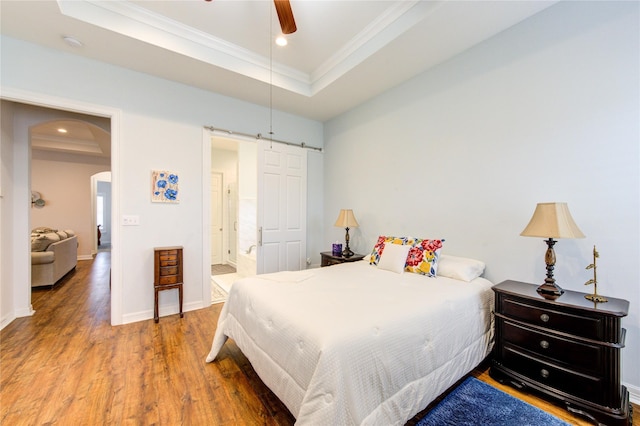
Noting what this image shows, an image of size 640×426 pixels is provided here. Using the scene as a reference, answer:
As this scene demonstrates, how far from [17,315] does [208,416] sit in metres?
3.07

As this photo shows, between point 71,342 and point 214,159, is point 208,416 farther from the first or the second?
point 214,159

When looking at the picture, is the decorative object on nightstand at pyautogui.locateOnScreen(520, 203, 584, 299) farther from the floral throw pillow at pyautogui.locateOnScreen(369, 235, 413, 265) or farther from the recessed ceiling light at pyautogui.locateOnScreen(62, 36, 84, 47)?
the recessed ceiling light at pyautogui.locateOnScreen(62, 36, 84, 47)

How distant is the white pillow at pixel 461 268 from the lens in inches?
92.2

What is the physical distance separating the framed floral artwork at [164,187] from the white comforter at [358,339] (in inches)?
67.7

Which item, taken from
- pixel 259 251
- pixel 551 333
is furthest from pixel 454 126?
pixel 259 251

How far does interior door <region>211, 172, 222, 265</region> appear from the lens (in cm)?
620

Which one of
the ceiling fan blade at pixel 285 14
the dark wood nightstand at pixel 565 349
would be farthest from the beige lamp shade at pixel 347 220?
the ceiling fan blade at pixel 285 14

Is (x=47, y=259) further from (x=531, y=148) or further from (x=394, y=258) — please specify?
(x=531, y=148)

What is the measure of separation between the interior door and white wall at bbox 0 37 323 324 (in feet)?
9.38

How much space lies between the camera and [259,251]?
12.9ft

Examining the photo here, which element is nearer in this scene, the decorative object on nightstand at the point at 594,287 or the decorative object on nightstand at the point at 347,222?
the decorative object on nightstand at the point at 594,287

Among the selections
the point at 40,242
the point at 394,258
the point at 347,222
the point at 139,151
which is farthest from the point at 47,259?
the point at 394,258

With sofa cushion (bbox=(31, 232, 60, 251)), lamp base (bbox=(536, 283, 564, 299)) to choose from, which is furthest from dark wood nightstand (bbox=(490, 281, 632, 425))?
sofa cushion (bbox=(31, 232, 60, 251))

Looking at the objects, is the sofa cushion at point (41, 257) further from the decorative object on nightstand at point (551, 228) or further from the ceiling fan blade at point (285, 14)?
the decorative object on nightstand at point (551, 228)
